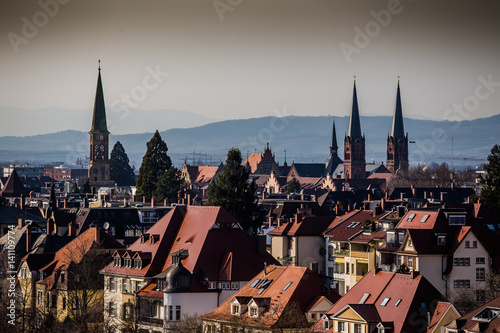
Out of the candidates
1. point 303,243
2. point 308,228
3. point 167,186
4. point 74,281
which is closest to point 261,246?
point 74,281

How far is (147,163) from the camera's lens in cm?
16925

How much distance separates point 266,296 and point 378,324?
999 centimetres

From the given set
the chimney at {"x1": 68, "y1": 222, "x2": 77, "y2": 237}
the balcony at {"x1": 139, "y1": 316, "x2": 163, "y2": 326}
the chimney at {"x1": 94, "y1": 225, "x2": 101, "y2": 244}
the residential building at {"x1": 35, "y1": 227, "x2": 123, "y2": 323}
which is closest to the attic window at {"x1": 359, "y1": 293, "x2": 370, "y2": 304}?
the balcony at {"x1": 139, "y1": 316, "x2": 163, "y2": 326}

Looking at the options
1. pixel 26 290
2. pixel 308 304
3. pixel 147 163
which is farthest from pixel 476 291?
pixel 147 163

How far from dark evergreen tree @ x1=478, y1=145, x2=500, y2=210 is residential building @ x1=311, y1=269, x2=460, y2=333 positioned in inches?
1352

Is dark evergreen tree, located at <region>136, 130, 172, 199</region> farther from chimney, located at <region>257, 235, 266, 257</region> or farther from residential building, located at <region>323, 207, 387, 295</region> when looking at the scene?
chimney, located at <region>257, 235, 266, 257</region>

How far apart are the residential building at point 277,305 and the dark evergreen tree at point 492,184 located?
30776 mm

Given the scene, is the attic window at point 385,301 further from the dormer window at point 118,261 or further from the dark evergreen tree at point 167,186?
the dark evergreen tree at point 167,186

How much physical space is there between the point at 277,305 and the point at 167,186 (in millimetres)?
94569

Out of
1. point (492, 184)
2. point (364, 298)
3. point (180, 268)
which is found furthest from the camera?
point (492, 184)

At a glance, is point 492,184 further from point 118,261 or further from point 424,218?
point 118,261

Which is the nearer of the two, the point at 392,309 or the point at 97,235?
the point at 392,309

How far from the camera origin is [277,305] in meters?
65.1

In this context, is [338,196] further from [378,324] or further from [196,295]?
[378,324]
